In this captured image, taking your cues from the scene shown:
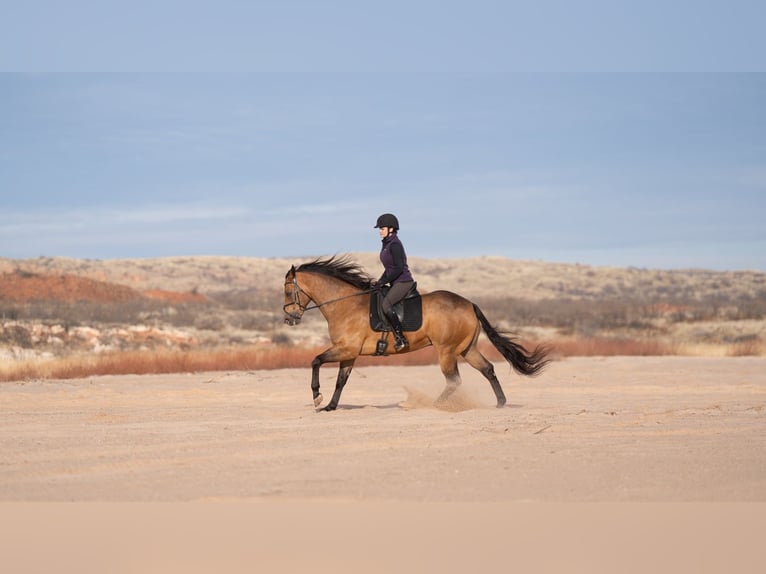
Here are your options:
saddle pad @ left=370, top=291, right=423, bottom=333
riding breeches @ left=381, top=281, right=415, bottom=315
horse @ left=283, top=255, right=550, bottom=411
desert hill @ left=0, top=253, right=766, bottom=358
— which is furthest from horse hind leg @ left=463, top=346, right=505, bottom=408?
desert hill @ left=0, top=253, right=766, bottom=358

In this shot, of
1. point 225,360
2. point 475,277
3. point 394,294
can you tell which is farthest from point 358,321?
point 475,277

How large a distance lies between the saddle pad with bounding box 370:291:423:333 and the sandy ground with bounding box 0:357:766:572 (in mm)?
1223

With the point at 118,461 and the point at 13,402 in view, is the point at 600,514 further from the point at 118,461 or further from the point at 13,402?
the point at 13,402

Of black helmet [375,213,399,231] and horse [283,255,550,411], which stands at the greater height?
black helmet [375,213,399,231]

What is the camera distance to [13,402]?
18266 mm

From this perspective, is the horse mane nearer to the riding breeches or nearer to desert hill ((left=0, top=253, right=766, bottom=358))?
the riding breeches

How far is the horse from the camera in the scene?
52.4ft

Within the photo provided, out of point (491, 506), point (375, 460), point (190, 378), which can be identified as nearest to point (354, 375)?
point (190, 378)

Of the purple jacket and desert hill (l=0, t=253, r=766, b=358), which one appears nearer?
the purple jacket

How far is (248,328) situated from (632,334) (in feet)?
51.7

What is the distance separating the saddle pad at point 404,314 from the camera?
52.1 ft

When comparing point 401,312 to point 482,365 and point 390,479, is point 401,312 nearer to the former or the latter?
point 482,365

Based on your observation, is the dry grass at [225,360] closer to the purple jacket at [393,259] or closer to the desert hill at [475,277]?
the purple jacket at [393,259]

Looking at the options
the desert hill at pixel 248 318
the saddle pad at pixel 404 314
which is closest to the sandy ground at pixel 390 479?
the saddle pad at pixel 404 314
